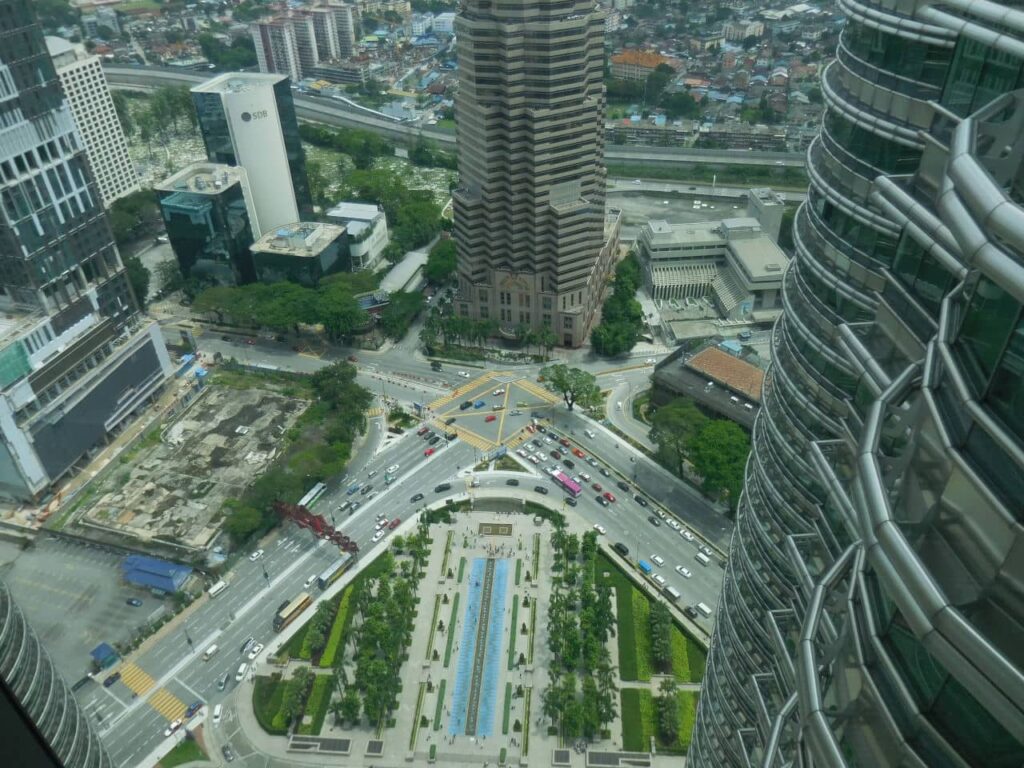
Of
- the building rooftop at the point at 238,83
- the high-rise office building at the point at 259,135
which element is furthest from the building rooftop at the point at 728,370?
the building rooftop at the point at 238,83

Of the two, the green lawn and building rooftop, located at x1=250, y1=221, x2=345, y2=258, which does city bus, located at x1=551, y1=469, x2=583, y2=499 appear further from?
building rooftop, located at x1=250, y1=221, x2=345, y2=258

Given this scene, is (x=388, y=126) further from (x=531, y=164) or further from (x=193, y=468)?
(x=193, y=468)

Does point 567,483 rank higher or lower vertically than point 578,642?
lower

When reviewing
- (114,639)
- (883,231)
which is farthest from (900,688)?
(114,639)

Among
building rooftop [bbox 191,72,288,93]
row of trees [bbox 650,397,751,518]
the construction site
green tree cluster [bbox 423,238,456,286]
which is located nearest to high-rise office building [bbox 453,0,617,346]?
green tree cluster [bbox 423,238,456,286]

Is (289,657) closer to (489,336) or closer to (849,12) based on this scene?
(489,336)

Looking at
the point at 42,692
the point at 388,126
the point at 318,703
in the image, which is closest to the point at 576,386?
the point at 318,703
